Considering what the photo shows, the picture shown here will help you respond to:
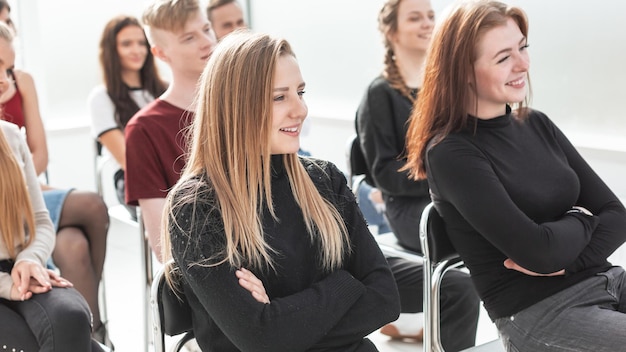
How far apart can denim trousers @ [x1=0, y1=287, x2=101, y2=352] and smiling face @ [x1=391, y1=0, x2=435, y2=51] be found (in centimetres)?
161

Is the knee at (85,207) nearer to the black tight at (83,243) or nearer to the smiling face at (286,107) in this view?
the black tight at (83,243)

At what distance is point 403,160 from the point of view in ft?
8.95

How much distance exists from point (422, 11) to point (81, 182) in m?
2.81

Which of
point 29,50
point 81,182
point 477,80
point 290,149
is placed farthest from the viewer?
point 81,182

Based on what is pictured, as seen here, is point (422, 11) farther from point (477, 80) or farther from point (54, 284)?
point (54, 284)

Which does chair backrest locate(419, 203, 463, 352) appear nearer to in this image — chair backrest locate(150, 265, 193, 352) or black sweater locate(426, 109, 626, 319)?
black sweater locate(426, 109, 626, 319)

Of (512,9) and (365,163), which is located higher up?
(512,9)

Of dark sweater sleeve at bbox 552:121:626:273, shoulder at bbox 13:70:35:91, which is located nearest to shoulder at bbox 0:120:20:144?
shoulder at bbox 13:70:35:91

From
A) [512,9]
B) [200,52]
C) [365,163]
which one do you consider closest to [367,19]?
[365,163]

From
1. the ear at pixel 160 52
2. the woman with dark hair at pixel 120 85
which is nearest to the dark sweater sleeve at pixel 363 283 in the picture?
the ear at pixel 160 52

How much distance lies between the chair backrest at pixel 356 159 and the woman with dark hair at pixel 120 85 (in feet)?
3.20

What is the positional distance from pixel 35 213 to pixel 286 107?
89 cm

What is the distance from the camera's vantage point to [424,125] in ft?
6.53

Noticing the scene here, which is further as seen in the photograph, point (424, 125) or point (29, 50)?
point (29, 50)
